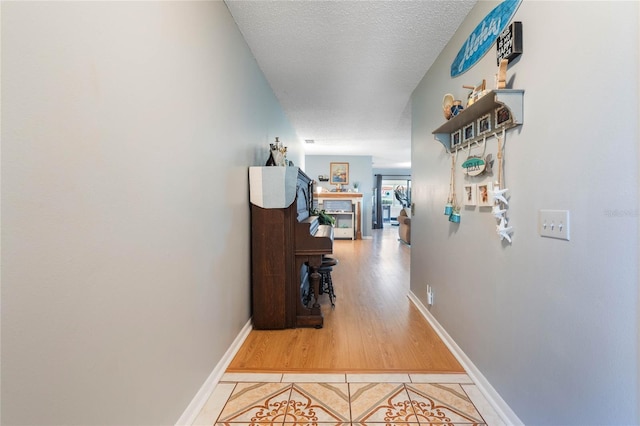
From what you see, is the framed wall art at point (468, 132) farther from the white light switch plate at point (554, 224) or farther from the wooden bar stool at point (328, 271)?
the wooden bar stool at point (328, 271)

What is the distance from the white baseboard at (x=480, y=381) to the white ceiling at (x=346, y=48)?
7.51 ft

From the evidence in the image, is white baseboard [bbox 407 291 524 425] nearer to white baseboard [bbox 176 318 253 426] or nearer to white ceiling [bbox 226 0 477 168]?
white baseboard [bbox 176 318 253 426]

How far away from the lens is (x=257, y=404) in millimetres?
1510

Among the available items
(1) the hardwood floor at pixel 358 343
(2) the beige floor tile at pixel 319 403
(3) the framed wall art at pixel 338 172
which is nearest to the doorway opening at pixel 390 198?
(3) the framed wall art at pixel 338 172

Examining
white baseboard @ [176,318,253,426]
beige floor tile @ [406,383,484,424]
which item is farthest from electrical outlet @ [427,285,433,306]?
white baseboard @ [176,318,253,426]

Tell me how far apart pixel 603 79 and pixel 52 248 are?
5.58 feet

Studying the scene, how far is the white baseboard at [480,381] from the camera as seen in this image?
1367 mm

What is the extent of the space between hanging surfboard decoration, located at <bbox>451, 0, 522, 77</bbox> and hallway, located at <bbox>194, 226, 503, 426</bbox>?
2.00 m

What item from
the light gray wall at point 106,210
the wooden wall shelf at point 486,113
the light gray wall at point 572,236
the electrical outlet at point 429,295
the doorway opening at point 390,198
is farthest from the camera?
the doorway opening at point 390,198

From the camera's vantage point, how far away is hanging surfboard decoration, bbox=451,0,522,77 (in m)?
1.39

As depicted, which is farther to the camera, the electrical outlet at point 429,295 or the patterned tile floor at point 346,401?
the electrical outlet at point 429,295

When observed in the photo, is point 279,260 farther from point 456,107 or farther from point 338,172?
point 338,172

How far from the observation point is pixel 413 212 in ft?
10.0

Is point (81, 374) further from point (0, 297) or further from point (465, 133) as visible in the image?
point (465, 133)
